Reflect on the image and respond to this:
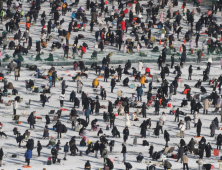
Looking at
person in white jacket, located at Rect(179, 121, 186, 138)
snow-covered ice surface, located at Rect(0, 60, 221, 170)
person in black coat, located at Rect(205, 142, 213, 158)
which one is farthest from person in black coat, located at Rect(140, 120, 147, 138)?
person in black coat, located at Rect(205, 142, 213, 158)

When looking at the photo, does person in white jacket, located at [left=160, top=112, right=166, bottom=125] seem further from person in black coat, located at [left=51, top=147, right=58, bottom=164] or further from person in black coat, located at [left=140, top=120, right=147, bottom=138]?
person in black coat, located at [left=51, top=147, right=58, bottom=164]

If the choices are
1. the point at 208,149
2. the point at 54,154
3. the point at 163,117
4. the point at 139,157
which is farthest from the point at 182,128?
the point at 54,154

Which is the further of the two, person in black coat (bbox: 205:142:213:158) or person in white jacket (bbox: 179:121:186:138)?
person in white jacket (bbox: 179:121:186:138)

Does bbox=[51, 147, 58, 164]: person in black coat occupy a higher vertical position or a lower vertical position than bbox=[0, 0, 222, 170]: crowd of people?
lower

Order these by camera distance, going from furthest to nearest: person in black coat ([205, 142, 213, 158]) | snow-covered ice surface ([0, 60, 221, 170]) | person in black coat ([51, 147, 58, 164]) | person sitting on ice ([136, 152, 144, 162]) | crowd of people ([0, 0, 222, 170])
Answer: crowd of people ([0, 0, 222, 170]), person in black coat ([205, 142, 213, 158]), person sitting on ice ([136, 152, 144, 162]), snow-covered ice surface ([0, 60, 221, 170]), person in black coat ([51, 147, 58, 164])

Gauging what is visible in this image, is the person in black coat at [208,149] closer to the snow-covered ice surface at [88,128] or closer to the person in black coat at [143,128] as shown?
the snow-covered ice surface at [88,128]

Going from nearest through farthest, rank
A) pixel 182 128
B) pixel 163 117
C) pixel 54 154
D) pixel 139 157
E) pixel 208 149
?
1. pixel 54 154
2. pixel 139 157
3. pixel 208 149
4. pixel 182 128
5. pixel 163 117

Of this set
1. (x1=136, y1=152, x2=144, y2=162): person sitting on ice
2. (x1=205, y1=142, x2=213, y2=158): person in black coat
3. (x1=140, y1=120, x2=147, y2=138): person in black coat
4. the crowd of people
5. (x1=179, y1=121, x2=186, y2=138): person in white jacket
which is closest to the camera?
(x1=136, y1=152, x2=144, y2=162): person sitting on ice

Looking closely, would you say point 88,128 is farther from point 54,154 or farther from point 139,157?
point 54,154

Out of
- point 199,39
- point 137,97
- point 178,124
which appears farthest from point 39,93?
point 199,39

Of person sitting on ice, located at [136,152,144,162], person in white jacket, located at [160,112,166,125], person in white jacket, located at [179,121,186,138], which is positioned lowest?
person sitting on ice, located at [136,152,144,162]

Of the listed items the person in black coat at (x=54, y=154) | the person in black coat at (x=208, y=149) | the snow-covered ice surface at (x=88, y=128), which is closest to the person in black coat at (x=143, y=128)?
the snow-covered ice surface at (x=88, y=128)
